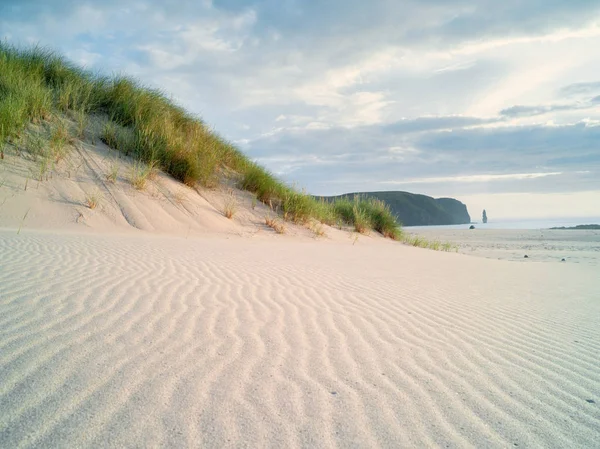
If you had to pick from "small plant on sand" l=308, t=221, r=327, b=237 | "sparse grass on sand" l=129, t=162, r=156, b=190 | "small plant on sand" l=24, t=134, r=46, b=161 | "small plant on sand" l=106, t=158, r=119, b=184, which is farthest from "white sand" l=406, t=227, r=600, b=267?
"small plant on sand" l=24, t=134, r=46, b=161

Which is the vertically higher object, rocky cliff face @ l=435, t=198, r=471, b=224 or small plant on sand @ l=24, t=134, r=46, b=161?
rocky cliff face @ l=435, t=198, r=471, b=224

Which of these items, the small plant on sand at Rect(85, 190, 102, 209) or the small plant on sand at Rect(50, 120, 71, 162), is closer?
the small plant on sand at Rect(85, 190, 102, 209)

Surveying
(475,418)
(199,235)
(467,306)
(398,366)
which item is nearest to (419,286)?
(467,306)

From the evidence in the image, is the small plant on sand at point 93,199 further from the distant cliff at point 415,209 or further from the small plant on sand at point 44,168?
the distant cliff at point 415,209

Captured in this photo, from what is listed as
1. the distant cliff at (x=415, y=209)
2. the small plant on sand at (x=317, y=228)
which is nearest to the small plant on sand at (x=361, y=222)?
the small plant on sand at (x=317, y=228)

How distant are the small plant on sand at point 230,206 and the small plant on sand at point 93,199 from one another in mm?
3005

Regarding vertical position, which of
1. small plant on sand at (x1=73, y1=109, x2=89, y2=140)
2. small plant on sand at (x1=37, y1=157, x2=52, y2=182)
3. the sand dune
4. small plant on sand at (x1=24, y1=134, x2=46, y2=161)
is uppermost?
small plant on sand at (x1=73, y1=109, x2=89, y2=140)

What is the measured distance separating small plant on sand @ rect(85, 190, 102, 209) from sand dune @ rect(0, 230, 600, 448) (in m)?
4.22

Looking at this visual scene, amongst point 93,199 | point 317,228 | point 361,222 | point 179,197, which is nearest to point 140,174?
point 179,197

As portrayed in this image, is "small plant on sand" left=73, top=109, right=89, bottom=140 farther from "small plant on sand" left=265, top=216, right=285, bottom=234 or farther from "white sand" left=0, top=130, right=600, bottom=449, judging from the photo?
"white sand" left=0, top=130, right=600, bottom=449

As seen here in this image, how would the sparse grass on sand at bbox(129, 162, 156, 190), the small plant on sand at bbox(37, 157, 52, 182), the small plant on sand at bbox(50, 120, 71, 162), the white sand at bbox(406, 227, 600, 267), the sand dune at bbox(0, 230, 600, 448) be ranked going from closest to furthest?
the sand dune at bbox(0, 230, 600, 448) < the small plant on sand at bbox(37, 157, 52, 182) < the small plant on sand at bbox(50, 120, 71, 162) < the sparse grass on sand at bbox(129, 162, 156, 190) < the white sand at bbox(406, 227, 600, 267)

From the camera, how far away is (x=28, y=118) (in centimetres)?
882

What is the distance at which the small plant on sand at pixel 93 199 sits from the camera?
26.6ft

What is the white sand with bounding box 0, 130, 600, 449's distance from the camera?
1477mm
